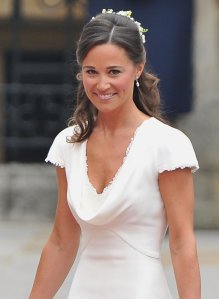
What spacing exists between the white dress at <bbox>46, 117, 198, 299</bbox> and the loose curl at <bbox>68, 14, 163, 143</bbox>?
20 cm

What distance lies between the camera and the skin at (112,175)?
103 inches

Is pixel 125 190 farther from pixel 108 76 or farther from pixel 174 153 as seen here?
pixel 108 76

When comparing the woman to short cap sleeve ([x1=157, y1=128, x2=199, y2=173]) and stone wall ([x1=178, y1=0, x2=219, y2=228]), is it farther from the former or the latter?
stone wall ([x1=178, y1=0, x2=219, y2=228])

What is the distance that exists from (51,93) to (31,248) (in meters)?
2.66

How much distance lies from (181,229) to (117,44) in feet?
1.84

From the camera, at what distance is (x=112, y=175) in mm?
2668

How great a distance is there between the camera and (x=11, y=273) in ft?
25.0

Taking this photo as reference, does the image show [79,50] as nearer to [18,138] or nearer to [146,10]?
[146,10]

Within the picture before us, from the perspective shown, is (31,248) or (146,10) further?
(146,10)

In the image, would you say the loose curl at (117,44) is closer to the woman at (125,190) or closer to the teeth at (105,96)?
the woman at (125,190)

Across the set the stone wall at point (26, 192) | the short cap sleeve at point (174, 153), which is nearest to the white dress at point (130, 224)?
the short cap sleeve at point (174, 153)

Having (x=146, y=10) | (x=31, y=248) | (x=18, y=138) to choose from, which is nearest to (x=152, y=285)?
(x=31, y=248)

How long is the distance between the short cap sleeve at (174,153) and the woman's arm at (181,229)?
19mm

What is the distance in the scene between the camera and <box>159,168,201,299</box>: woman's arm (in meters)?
2.59
